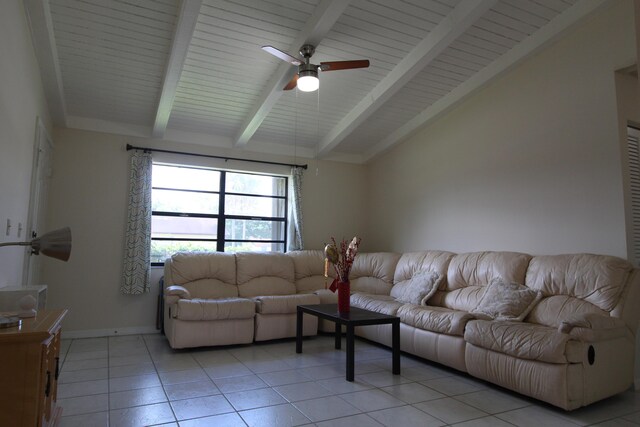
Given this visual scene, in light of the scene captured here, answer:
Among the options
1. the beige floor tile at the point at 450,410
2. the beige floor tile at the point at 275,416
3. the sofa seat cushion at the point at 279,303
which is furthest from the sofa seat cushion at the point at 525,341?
the sofa seat cushion at the point at 279,303

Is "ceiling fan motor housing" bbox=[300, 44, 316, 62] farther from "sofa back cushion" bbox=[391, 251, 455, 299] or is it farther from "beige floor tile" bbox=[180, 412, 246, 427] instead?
"beige floor tile" bbox=[180, 412, 246, 427]

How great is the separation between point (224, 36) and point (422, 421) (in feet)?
11.6

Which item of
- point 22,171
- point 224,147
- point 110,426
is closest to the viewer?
point 110,426

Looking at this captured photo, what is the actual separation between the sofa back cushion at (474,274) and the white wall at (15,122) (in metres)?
3.89

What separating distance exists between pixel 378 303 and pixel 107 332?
3.21 metres

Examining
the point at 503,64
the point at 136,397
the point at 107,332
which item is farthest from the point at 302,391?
the point at 503,64

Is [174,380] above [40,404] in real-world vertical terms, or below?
below

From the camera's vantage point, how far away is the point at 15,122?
2.97m

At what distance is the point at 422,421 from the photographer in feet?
8.55

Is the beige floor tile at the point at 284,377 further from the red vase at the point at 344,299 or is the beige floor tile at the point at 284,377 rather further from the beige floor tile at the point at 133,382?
the beige floor tile at the point at 133,382

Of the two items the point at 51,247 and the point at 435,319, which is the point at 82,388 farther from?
the point at 435,319

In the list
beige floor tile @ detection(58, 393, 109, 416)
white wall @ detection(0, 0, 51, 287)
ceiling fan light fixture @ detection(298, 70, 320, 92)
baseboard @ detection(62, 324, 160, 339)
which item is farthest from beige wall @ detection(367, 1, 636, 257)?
white wall @ detection(0, 0, 51, 287)

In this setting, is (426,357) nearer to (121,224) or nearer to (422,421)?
(422,421)

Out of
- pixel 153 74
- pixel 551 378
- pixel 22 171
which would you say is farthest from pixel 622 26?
pixel 22 171
